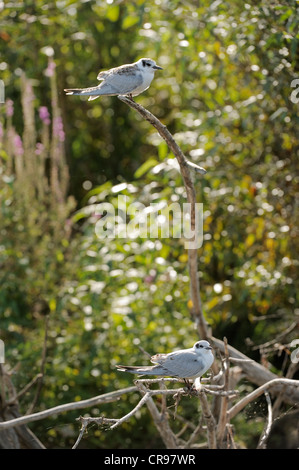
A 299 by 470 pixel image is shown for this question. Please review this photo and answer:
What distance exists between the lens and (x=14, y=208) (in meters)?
3.23

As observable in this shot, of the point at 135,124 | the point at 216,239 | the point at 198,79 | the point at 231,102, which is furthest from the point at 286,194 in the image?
the point at 135,124

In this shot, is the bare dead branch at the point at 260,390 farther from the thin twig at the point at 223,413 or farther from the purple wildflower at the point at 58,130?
the purple wildflower at the point at 58,130

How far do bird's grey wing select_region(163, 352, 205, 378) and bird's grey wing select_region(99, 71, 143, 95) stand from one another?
61cm

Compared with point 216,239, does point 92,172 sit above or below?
below

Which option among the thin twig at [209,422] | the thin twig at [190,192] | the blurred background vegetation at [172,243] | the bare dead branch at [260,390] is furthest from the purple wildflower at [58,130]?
the thin twig at [209,422]

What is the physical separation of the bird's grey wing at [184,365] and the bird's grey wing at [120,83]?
2.01 ft

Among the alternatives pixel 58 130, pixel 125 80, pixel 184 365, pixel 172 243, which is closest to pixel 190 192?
pixel 125 80

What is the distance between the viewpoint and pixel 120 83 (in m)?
1.75

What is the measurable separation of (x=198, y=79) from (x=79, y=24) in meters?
0.89

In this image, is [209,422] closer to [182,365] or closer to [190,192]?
[182,365]

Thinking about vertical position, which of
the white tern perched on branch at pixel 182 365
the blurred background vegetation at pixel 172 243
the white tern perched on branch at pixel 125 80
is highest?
the white tern perched on branch at pixel 125 80

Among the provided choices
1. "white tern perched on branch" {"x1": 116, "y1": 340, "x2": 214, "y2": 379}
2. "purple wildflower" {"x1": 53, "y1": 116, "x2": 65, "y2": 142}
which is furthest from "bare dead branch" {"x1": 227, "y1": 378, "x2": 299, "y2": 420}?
"purple wildflower" {"x1": 53, "y1": 116, "x2": 65, "y2": 142}

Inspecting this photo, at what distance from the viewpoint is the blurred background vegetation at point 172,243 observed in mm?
2820

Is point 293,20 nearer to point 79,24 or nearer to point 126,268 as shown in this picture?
point 126,268
